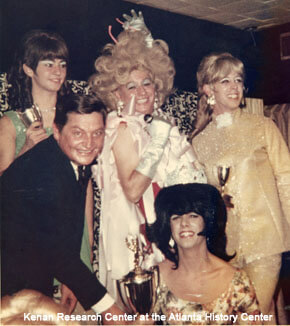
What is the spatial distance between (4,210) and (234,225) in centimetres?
141

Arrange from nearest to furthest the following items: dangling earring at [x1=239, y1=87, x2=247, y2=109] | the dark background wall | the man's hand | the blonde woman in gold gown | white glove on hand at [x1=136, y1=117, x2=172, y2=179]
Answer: the dark background wall < the man's hand < white glove on hand at [x1=136, y1=117, x2=172, y2=179] < the blonde woman in gold gown < dangling earring at [x1=239, y1=87, x2=247, y2=109]

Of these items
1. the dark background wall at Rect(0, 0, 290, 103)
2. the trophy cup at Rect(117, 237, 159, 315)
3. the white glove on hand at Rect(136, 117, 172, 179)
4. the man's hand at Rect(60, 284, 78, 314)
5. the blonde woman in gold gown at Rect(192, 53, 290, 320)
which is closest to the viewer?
the dark background wall at Rect(0, 0, 290, 103)

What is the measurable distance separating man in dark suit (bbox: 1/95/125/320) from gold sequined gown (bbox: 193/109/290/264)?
0.76m

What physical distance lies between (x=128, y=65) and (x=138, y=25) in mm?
253

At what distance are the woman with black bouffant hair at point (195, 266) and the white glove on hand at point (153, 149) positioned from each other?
0.16m

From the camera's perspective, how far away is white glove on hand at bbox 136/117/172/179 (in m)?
2.99

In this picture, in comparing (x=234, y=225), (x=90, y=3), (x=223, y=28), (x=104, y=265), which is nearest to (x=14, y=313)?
(x=104, y=265)

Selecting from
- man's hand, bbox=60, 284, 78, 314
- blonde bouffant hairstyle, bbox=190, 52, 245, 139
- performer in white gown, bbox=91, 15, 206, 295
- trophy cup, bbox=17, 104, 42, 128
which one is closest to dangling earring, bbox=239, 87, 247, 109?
blonde bouffant hairstyle, bbox=190, 52, 245, 139

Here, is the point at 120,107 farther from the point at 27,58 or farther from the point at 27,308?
A: the point at 27,308

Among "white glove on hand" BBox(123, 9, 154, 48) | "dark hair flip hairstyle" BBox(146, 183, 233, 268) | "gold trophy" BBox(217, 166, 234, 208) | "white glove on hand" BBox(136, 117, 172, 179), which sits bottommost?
"dark hair flip hairstyle" BBox(146, 183, 233, 268)

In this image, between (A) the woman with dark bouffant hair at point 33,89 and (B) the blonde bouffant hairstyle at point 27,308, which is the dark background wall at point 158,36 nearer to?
(A) the woman with dark bouffant hair at point 33,89

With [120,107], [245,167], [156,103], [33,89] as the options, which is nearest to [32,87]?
[33,89]

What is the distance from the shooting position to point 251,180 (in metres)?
3.19

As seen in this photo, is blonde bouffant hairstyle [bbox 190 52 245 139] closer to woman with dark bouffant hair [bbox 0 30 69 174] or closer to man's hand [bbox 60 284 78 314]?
woman with dark bouffant hair [bbox 0 30 69 174]
